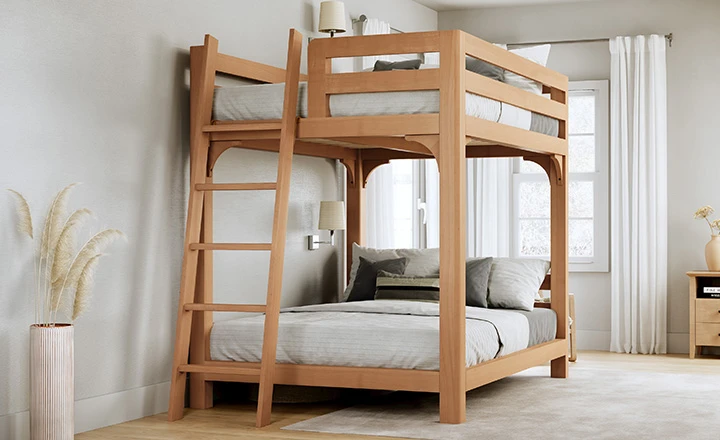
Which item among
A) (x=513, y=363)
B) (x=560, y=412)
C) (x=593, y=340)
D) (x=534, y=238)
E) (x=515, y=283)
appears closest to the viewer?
(x=560, y=412)

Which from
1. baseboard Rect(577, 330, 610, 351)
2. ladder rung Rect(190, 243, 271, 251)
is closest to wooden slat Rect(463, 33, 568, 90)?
ladder rung Rect(190, 243, 271, 251)

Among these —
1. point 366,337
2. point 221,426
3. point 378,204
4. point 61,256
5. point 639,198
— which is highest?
point 639,198

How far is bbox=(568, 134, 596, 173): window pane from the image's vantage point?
780 centimetres

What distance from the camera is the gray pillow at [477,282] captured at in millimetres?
5895

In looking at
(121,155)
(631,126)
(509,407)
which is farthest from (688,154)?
(121,155)

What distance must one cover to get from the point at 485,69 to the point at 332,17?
4.06ft

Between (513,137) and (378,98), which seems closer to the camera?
(378,98)

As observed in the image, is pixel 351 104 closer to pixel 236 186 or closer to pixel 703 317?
pixel 236 186

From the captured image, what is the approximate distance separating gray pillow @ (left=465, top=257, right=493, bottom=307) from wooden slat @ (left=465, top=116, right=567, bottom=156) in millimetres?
779

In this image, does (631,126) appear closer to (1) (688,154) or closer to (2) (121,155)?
(1) (688,154)

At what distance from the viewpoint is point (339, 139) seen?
15.7 ft

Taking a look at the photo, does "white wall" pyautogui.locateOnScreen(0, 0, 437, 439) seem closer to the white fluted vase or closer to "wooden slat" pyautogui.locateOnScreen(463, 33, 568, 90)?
the white fluted vase

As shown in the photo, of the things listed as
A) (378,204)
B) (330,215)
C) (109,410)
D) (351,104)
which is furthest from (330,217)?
(109,410)

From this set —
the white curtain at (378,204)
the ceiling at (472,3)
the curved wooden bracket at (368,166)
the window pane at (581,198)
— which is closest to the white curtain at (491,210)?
the window pane at (581,198)
